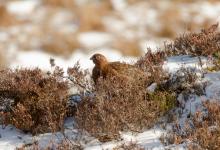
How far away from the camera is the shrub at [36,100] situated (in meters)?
6.11

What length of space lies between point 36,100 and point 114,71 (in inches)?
37.9

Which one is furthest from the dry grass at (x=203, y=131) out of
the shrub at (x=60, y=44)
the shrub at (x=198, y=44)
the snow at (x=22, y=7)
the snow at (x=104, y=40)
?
the snow at (x=22, y=7)

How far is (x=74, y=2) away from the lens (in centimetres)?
1686

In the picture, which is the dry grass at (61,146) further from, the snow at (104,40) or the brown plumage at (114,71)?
the brown plumage at (114,71)

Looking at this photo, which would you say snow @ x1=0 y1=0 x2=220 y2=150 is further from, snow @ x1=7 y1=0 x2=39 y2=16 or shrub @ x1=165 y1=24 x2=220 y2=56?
shrub @ x1=165 y1=24 x2=220 y2=56

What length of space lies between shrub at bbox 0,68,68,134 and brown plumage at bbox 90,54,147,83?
430 millimetres

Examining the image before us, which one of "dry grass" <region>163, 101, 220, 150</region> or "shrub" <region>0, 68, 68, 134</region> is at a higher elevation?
"shrub" <region>0, 68, 68, 134</region>

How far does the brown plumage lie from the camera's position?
21.4 feet

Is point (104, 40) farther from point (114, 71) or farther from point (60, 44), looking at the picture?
point (114, 71)

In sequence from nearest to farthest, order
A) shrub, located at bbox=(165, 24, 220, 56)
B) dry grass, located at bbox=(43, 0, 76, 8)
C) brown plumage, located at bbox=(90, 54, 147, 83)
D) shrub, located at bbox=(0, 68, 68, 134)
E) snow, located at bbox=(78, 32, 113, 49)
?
→ 1. shrub, located at bbox=(0, 68, 68, 134)
2. brown plumage, located at bbox=(90, 54, 147, 83)
3. shrub, located at bbox=(165, 24, 220, 56)
4. snow, located at bbox=(78, 32, 113, 49)
5. dry grass, located at bbox=(43, 0, 76, 8)

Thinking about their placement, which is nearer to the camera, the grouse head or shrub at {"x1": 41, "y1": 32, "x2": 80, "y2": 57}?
the grouse head

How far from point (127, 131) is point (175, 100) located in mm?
680

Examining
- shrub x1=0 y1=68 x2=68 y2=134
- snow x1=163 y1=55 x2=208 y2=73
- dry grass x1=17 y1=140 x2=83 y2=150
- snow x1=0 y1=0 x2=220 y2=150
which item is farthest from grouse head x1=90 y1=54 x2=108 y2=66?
dry grass x1=17 y1=140 x2=83 y2=150

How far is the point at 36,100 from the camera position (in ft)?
20.7
